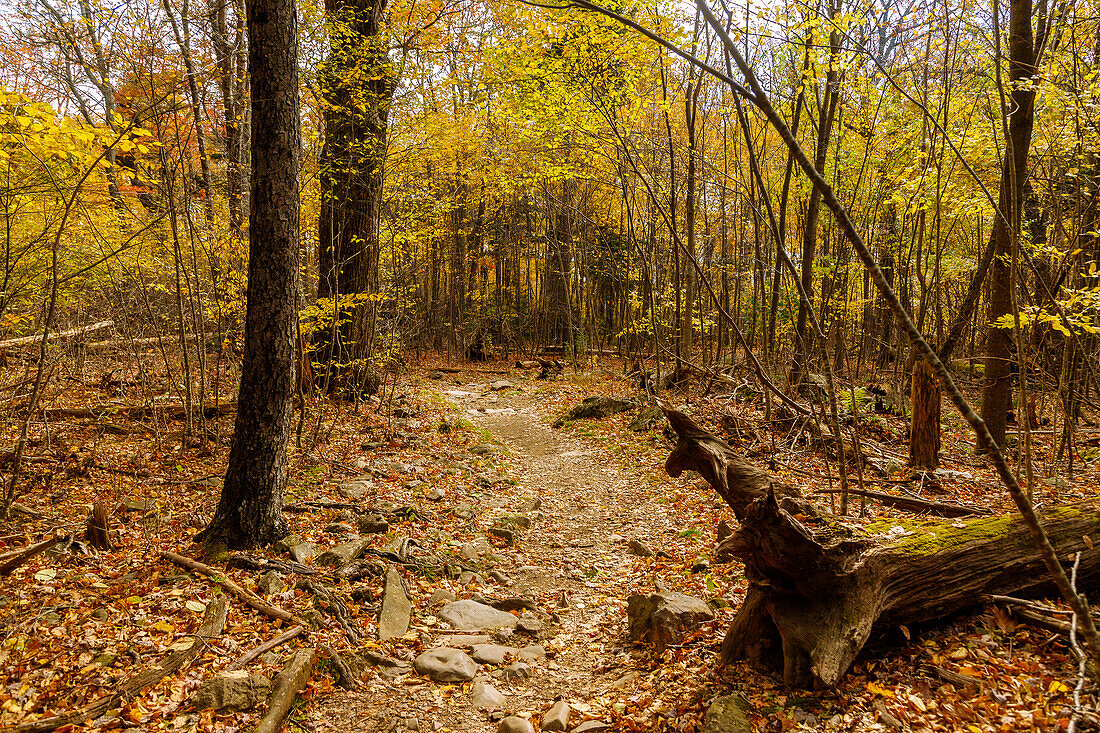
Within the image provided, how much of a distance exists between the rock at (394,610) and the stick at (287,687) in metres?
0.68

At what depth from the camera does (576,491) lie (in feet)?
29.0

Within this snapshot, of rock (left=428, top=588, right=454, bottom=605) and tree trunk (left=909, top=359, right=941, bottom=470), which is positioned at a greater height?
tree trunk (left=909, top=359, right=941, bottom=470)

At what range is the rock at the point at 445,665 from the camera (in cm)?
405

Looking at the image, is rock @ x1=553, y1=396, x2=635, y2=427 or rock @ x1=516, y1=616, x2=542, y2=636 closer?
rock @ x1=516, y1=616, x2=542, y2=636

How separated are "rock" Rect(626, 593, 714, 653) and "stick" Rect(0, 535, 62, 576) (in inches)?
193

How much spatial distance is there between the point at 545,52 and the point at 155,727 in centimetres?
1143

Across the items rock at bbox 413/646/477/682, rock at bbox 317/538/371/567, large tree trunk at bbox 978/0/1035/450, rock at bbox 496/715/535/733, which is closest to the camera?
rock at bbox 496/715/535/733

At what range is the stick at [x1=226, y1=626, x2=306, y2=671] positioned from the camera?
3.66 meters

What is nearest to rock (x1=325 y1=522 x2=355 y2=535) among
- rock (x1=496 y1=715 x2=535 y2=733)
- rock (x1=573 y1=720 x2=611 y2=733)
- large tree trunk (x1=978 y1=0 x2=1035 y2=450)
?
rock (x1=496 y1=715 x2=535 y2=733)

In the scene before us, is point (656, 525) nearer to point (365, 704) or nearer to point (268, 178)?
point (365, 704)

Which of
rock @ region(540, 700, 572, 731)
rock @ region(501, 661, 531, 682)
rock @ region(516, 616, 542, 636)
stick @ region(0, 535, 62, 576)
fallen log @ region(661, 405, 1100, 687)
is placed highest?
fallen log @ region(661, 405, 1100, 687)

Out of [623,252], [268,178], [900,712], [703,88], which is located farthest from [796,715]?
[623,252]

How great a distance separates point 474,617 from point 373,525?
6.06 feet

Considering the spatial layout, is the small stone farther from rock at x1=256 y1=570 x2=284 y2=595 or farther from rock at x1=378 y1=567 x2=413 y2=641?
rock at x1=256 y1=570 x2=284 y2=595
